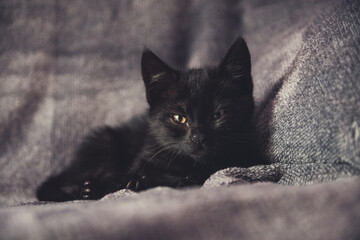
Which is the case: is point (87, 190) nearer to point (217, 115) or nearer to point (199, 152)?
point (199, 152)

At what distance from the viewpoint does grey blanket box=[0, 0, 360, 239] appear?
0.49 m

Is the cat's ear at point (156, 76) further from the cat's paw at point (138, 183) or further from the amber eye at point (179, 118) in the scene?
the cat's paw at point (138, 183)

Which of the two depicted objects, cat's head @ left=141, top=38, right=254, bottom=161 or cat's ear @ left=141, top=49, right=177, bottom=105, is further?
cat's ear @ left=141, top=49, right=177, bottom=105

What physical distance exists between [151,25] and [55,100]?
0.65 meters

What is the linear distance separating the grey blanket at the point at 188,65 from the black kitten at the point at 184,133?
0.37ft

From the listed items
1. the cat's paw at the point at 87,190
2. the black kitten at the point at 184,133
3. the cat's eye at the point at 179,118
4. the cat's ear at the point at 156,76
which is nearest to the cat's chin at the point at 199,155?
the black kitten at the point at 184,133

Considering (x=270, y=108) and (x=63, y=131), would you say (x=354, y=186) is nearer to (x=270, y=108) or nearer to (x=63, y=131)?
(x=270, y=108)

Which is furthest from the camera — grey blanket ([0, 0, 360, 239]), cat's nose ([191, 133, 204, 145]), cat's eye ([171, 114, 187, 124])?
cat's eye ([171, 114, 187, 124])

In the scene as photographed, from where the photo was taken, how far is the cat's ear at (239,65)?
1076 mm

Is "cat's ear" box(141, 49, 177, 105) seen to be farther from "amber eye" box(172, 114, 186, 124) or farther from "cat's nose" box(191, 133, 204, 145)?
"cat's nose" box(191, 133, 204, 145)

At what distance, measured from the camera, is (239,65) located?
111 centimetres

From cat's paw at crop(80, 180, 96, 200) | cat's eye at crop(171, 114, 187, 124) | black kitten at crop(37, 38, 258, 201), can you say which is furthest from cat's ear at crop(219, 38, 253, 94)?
cat's paw at crop(80, 180, 96, 200)

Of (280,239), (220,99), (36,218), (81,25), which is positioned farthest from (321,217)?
(81,25)

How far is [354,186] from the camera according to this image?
1.72 ft
